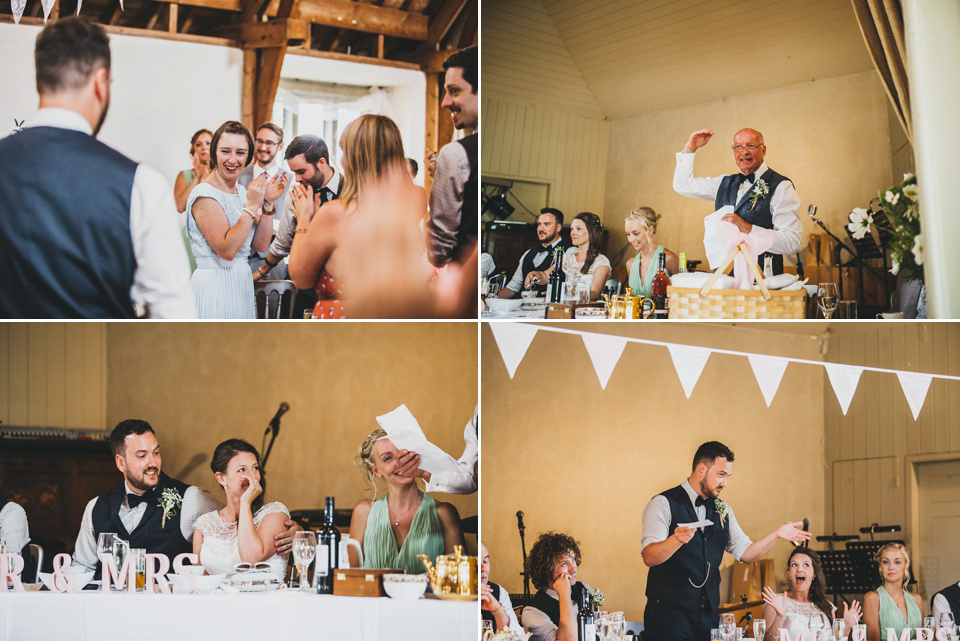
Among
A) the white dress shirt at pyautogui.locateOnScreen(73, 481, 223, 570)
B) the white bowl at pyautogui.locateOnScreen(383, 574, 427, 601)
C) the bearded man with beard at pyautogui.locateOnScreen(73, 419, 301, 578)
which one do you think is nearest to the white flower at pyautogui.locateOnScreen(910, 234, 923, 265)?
the white bowl at pyautogui.locateOnScreen(383, 574, 427, 601)

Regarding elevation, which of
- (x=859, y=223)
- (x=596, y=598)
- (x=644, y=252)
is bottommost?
(x=596, y=598)

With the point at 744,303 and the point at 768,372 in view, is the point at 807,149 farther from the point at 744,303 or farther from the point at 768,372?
the point at 768,372

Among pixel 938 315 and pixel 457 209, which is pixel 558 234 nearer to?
pixel 457 209

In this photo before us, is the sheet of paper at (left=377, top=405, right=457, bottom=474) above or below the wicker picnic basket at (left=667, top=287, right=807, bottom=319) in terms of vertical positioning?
below

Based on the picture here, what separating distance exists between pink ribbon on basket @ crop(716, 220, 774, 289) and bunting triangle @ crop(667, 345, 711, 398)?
41 cm

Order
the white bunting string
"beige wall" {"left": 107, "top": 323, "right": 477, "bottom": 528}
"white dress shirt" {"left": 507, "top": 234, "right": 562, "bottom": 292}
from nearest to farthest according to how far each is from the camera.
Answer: the white bunting string < "white dress shirt" {"left": 507, "top": 234, "right": 562, "bottom": 292} < "beige wall" {"left": 107, "top": 323, "right": 477, "bottom": 528}

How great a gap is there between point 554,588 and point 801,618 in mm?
1281

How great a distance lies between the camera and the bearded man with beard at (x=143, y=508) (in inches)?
199

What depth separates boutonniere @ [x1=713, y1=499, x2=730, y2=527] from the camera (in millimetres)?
5141

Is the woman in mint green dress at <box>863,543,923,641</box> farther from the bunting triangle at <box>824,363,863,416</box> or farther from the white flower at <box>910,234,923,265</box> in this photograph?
the white flower at <box>910,234,923,265</box>

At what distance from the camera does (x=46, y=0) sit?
4859mm

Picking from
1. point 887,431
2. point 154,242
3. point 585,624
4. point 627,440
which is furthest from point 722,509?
point 154,242

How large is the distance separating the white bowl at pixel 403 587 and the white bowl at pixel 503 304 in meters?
1.42

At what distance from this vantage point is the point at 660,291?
5211mm
